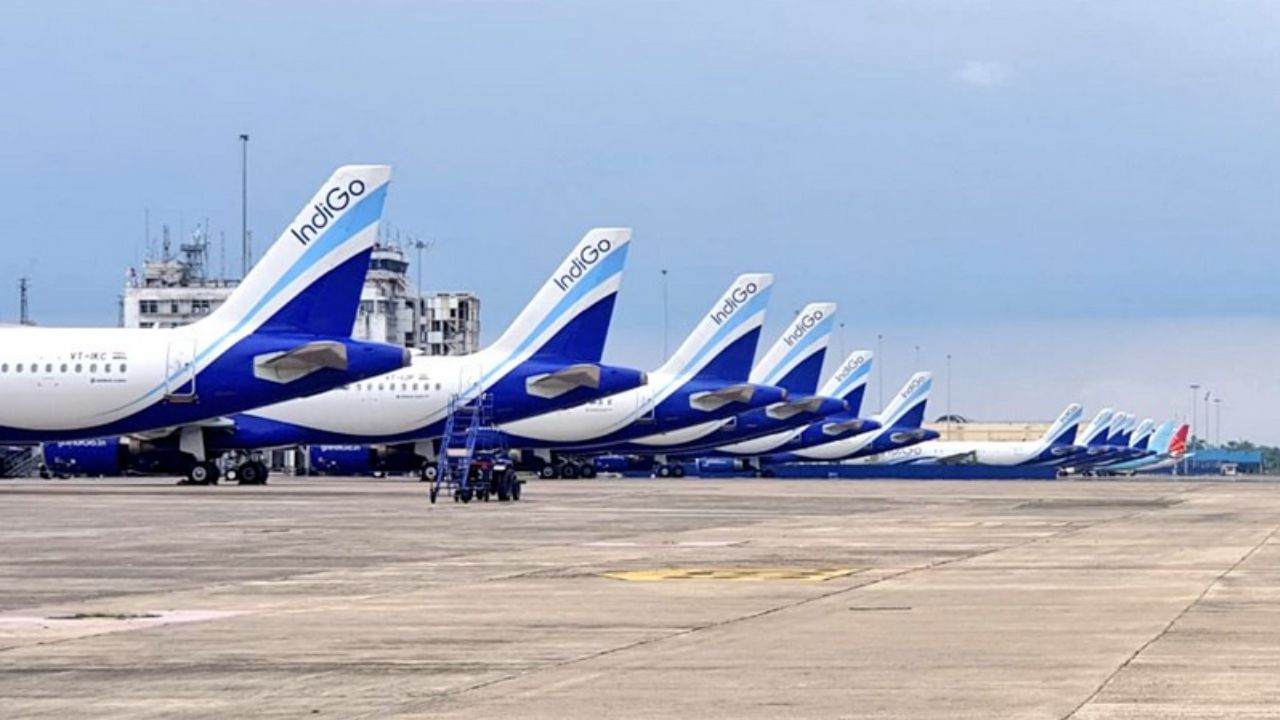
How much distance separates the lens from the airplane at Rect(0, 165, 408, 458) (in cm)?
6519

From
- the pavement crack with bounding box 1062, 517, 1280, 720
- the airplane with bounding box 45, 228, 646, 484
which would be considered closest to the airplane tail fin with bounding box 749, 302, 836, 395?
the airplane with bounding box 45, 228, 646, 484

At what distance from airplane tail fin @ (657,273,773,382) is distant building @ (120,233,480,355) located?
2599 centimetres

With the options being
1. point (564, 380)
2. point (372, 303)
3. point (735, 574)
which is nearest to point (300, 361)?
point (564, 380)

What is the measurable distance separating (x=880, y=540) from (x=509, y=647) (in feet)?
73.4

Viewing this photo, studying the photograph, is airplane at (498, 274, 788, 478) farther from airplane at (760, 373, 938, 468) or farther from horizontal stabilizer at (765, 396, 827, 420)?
airplane at (760, 373, 938, 468)

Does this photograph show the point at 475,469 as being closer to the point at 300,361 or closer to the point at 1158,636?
the point at 300,361

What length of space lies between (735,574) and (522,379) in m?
55.1

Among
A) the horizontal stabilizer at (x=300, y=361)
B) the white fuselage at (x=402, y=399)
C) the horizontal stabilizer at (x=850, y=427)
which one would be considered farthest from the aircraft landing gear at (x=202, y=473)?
the horizontal stabilizer at (x=850, y=427)

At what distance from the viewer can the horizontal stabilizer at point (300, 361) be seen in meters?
64.6

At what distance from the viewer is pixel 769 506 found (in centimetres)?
6341

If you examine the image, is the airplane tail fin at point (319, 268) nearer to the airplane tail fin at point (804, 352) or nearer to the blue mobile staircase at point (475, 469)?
the blue mobile staircase at point (475, 469)

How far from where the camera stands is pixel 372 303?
149750mm

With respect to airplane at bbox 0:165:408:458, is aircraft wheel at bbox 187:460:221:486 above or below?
below

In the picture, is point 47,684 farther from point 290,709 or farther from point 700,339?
point 700,339
